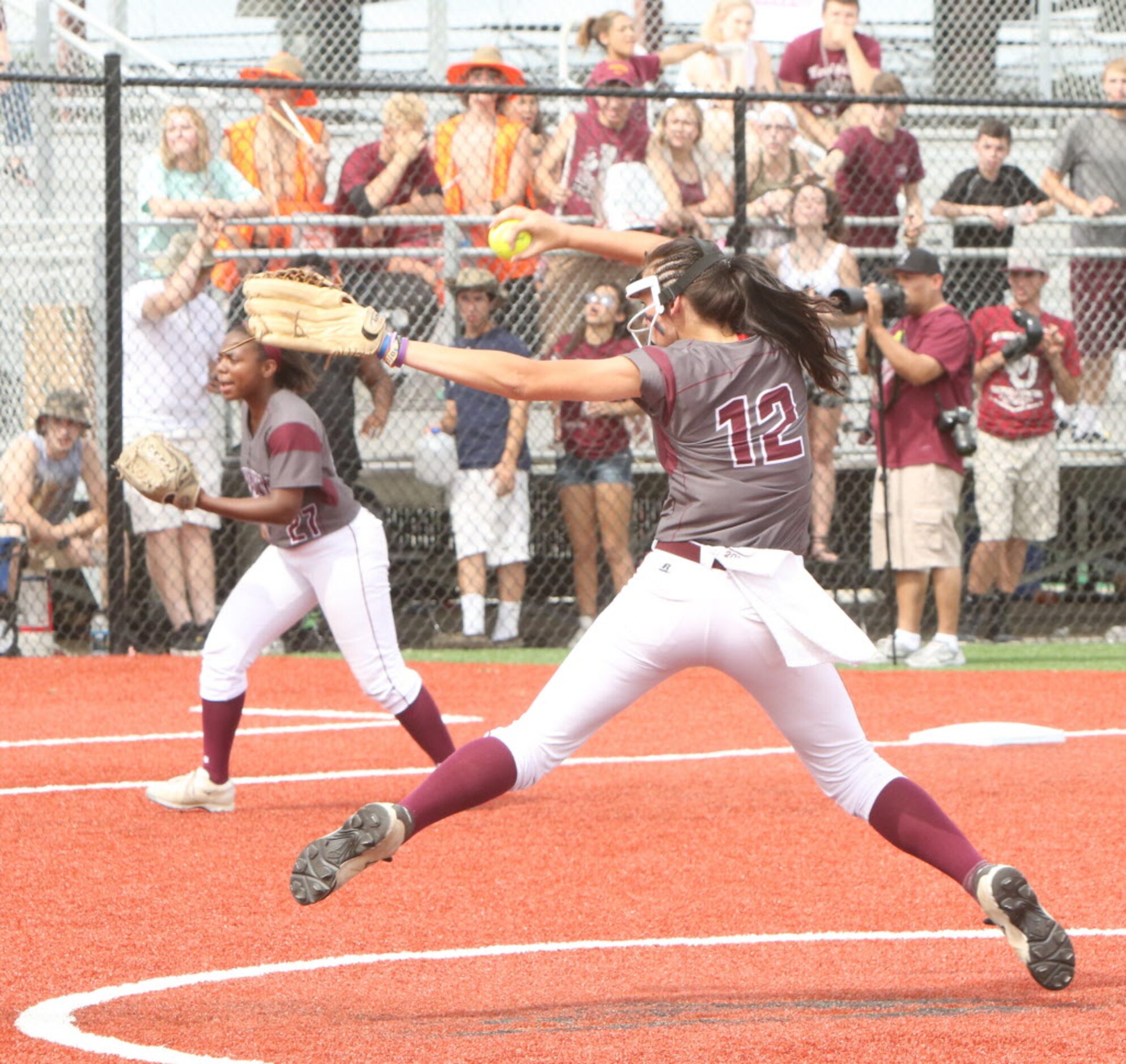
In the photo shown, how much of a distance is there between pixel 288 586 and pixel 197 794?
0.84 metres

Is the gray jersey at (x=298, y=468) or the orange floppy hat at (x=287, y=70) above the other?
the orange floppy hat at (x=287, y=70)

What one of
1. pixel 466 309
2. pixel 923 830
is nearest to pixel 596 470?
pixel 466 309

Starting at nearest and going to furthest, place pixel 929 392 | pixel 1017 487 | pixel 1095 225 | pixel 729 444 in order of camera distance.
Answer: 1. pixel 729 444
2. pixel 929 392
3. pixel 1017 487
4. pixel 1095 225

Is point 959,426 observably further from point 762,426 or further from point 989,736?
point 762,426

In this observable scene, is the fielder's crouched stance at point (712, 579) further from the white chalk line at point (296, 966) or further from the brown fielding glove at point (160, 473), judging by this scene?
the brown fielding glove at point (160, 473)

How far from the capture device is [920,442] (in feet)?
36.5

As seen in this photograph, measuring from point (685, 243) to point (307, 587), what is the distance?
2722 millimetres

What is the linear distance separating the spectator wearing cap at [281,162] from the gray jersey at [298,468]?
18.1ft

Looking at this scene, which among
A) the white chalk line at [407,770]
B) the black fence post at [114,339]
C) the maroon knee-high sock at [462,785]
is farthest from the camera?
the black fence post at [114,339]

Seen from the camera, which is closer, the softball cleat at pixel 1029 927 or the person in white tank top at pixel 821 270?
the softball cleat at pixel 1029 927

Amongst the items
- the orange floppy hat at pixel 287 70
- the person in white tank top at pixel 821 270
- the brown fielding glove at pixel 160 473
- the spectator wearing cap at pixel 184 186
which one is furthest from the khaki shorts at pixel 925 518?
the brown fielding glove at pixel 160 473

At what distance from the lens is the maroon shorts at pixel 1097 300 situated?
1296 cm

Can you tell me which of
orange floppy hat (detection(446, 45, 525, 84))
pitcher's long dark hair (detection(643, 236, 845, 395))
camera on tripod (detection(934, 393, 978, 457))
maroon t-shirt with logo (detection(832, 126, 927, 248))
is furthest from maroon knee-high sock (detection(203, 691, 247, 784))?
maroon t-shirt with logo (detection(832, 126, 927, 248))

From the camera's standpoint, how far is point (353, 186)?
491 inches
